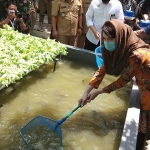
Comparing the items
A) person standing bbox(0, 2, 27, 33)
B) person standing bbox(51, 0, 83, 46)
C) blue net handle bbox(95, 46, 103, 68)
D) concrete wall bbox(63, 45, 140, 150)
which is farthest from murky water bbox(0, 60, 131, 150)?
person standing bbox(0, 2, 27, 33)

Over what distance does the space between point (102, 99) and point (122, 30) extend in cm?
169

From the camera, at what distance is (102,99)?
12.6ft

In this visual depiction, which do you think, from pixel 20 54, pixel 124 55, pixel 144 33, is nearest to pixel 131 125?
pixel 124 55

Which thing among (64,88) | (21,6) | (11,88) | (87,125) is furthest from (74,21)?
(87,125)

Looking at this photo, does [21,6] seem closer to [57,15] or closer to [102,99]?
[57,15]

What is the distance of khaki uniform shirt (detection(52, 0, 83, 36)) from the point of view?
4883mm

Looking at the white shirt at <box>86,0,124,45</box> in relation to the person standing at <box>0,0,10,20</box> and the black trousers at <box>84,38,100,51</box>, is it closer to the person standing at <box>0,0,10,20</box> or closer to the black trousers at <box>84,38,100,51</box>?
the black trousers at <box>84,38,100,51</box>

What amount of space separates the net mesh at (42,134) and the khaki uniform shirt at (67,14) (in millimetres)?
2666

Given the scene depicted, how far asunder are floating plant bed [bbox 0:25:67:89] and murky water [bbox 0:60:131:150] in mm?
295

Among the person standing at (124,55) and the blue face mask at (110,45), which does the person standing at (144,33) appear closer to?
the person standing at (124,55)

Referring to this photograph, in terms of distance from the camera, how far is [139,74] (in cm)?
269

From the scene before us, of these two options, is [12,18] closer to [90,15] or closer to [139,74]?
[90,15]

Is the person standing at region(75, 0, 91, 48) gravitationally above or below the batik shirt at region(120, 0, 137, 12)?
below

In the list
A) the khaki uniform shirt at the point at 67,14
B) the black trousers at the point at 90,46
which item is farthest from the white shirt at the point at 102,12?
the khaki uniform shirt at the point at 67,14
